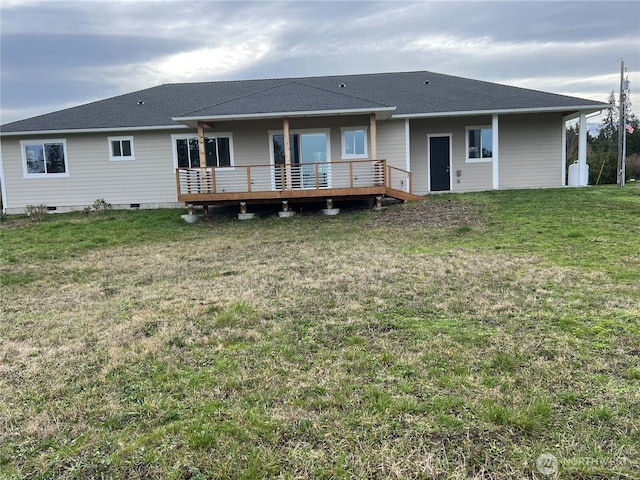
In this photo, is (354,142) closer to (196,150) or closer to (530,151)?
(196,150)

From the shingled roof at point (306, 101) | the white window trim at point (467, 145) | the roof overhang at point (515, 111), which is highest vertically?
the shingled roof at point (306, 101)

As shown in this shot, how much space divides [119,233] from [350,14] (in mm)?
11047

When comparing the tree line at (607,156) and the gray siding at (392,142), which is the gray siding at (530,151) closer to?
the tree line at (607,156)

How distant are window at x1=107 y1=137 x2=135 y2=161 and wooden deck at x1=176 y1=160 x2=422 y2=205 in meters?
3.10

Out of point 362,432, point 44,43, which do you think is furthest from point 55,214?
point 362,432

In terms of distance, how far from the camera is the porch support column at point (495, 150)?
574 inches

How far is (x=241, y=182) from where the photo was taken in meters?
14.1

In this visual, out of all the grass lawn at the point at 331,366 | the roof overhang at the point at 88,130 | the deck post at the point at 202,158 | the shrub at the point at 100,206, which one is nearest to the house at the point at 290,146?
the roof overhang at the point at 88,130

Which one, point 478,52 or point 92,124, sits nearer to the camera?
point 92,124

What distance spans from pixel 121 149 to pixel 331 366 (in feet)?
47.3

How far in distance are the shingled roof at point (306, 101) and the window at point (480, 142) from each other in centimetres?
110

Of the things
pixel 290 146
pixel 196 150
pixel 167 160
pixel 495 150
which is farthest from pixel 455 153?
pixel 167 160

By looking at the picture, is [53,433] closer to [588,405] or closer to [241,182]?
[588,405]

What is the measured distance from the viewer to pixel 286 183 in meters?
13.4
